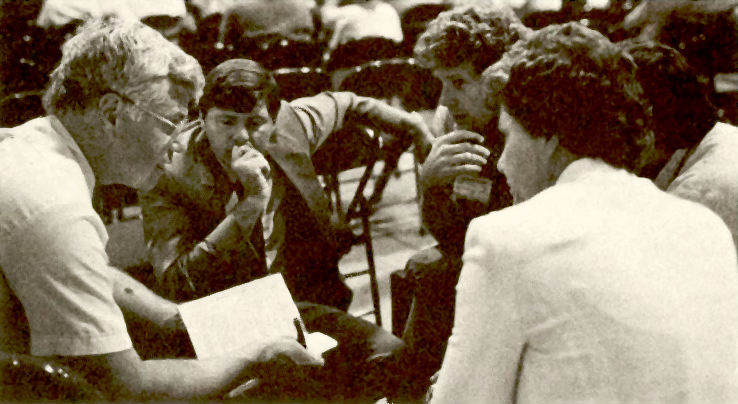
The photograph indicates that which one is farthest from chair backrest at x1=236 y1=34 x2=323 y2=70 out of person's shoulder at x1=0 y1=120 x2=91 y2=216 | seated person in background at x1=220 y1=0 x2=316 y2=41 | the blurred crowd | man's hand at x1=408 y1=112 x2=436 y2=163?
person's shoulder at x1=0 y1=120 x2=91 y2=216

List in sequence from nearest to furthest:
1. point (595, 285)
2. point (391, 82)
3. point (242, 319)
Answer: point (595, 285), point (242, 319), point (391, 82)

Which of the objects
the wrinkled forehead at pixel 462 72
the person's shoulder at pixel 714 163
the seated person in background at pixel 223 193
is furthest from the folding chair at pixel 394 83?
the person's shoulder at pixel 714 163

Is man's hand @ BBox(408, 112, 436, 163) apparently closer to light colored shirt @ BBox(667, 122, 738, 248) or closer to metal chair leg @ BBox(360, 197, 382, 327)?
metal chair leg @ BBox(360, 197, 382, 327)

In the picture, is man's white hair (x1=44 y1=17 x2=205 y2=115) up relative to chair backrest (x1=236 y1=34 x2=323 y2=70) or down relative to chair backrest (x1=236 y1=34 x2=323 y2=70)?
up

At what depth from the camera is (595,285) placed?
1.03 metres

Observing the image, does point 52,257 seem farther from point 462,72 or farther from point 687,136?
point 687,136

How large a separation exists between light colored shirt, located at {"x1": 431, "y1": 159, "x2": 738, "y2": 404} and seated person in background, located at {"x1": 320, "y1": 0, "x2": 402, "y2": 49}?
2620 mm

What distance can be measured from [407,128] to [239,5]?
1.48 meters

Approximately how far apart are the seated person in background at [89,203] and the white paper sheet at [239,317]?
4.9 inches

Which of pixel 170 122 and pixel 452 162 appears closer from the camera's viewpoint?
pixel 170 122

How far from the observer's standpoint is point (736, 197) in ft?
5.16

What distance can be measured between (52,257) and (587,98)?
3.33 feet

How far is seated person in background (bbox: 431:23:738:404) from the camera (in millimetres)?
1034

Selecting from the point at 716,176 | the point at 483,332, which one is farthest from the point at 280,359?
the point at 716,176
